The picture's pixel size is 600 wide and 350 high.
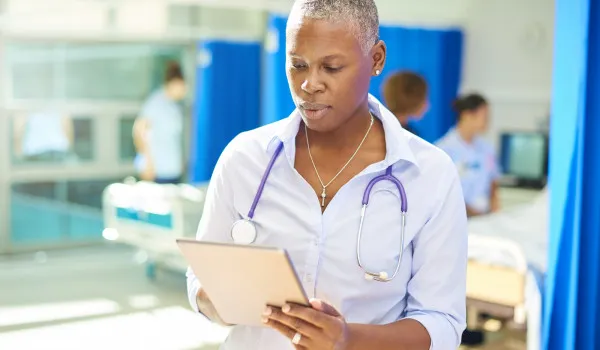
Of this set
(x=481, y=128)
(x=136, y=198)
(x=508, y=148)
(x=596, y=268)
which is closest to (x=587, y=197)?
(x=596, y=268)

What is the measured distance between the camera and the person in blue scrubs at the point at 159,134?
6957 mm

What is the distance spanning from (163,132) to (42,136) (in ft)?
4.38

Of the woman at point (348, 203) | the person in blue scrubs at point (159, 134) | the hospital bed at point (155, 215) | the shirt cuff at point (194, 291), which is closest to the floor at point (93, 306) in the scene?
the hospital bed at point (155, 215)

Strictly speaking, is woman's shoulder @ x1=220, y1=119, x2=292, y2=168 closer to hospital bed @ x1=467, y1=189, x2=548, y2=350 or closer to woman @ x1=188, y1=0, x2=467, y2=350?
woman @ x1=188, y1=0, x2=467, y2=350

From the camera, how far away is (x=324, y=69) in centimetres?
131

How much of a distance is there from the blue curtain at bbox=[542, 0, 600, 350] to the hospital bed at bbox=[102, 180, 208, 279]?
118 inches

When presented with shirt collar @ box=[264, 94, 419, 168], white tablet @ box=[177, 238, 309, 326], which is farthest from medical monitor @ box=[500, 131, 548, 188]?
white tablet @ box=[177, 238, 309, 326]

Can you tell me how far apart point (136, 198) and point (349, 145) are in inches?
178

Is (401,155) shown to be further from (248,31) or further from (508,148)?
(248,31)

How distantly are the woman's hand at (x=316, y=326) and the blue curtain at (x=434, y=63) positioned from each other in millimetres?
6187

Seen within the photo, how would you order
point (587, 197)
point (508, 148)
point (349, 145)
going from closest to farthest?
point (349, 145) < point (587, 197) < point (508, 148)

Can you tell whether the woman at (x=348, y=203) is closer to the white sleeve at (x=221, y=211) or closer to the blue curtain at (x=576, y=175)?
the white sleeve at (x=221, y=211)

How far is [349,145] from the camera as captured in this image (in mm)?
1432

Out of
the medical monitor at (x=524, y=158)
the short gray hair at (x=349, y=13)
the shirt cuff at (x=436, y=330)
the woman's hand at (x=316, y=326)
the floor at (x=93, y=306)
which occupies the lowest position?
the floor at (x=93, y=306)
